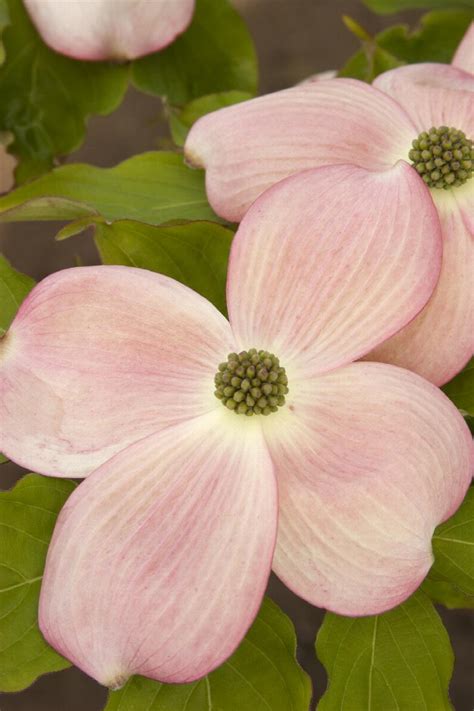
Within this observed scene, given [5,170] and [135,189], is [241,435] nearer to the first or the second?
[135,189]

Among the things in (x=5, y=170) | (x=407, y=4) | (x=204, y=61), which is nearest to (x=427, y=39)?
(x=407, y=4)

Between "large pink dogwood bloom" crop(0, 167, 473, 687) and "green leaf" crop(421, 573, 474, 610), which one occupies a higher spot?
"large pink dogwood bloom" crop(0, 167, 473, 687)

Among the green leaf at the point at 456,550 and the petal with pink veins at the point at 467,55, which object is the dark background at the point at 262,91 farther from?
the petal with pink veins at the point at 467,55

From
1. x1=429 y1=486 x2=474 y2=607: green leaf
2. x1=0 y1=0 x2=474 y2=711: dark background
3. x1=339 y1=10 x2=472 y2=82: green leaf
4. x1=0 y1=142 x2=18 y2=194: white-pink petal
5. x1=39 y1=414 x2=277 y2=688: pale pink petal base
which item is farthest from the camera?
x1=0 y1=142 x2=18 y2=194: white-pink petal

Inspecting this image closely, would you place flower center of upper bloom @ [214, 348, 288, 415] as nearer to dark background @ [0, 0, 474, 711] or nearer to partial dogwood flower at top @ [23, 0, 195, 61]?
partial dogwood flower at top @ [23, 0, 195, 61]

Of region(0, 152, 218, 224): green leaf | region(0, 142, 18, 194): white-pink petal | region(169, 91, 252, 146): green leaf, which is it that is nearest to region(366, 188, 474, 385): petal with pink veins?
region(0, 152, 218, 224): green leaf

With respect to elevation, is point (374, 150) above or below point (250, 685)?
above

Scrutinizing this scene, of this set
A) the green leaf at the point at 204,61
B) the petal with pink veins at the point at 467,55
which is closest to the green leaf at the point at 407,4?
the green leaf at the point at 204,61
